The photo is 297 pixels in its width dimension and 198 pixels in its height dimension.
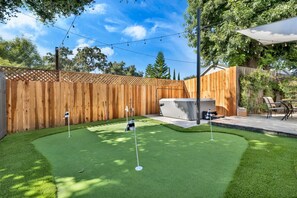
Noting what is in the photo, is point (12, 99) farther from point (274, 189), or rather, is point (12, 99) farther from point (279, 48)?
point (279, 48)

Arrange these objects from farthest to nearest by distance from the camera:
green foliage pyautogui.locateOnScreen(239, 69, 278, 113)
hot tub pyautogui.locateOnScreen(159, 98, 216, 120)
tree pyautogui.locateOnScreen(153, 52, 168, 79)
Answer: tree pyautogui.locateOnScreen(153, 52, 168, 79)
green foliage pyautogui.locateOnScreen(239, 69, 278, 113)
hot tub pyautogui.locateOnScreen(159, 98, 216, 120)

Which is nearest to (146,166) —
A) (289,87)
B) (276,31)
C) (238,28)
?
(276,31)

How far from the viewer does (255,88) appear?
291 inches

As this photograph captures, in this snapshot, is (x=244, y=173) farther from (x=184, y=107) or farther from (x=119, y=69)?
(x=119, y=69)

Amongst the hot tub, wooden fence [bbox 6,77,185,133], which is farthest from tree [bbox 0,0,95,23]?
the hot tub

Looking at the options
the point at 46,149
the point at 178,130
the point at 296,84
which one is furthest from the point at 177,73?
the point at 46,149

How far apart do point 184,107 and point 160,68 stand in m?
23.4

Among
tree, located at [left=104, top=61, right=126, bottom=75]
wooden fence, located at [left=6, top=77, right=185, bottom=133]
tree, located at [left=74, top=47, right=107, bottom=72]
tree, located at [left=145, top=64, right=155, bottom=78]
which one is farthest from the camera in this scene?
tree, located at [left=145, top=64, right=155, bottom=78]

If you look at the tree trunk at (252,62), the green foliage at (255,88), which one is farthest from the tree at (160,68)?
the green foliage at (255,88)

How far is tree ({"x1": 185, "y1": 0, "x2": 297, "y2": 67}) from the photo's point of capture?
8.71m

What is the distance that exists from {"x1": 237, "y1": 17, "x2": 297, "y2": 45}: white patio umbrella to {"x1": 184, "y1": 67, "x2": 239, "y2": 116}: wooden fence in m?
1.73

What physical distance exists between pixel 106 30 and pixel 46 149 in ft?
37.1

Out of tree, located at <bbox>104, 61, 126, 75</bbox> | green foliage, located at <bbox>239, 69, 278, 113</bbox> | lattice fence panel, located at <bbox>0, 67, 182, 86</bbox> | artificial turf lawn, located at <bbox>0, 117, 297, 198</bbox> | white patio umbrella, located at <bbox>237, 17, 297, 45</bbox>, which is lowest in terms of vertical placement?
artificial turf lawn, located at <bbox>0, 117, 297, 198</bbox>

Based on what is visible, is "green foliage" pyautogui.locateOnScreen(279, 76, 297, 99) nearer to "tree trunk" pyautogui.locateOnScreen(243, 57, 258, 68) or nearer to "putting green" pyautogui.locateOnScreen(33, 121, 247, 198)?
"tree trunk" pyautogui.locateOnScreen(243, 57, 258, 68)
